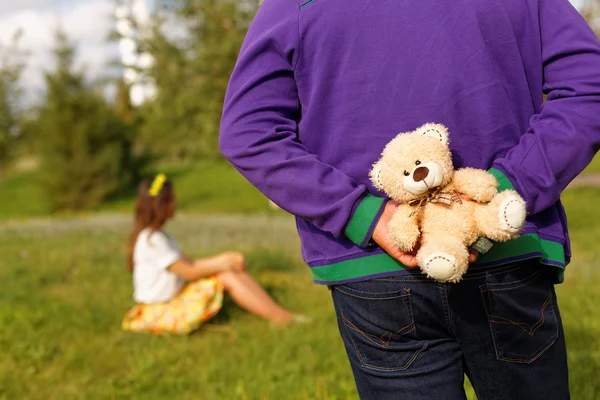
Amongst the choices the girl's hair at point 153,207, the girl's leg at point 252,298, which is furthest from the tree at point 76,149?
the girl's leg at point 252,298

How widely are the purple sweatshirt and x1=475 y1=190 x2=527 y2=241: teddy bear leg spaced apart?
0.07 metres

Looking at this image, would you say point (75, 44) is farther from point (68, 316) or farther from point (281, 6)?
point (281, 6)

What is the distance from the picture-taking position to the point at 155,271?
5.30 metres

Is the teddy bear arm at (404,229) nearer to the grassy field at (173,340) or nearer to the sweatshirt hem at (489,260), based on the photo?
the sweatshirt hem at (489,260)

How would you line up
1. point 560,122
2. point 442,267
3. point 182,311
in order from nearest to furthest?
point 442,267
point 560,122
point 182,311

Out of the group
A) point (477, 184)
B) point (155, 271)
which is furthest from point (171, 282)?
point (477, 184)

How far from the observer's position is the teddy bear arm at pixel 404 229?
1405mm

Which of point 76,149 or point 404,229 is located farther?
point 76,149

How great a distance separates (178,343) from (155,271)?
0.71 m

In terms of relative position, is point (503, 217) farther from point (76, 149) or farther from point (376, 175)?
point (76, 149)

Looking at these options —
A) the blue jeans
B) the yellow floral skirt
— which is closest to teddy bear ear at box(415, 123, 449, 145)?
the blue jeans

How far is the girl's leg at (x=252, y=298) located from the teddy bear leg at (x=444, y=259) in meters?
3.92

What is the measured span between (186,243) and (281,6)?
8597 mm

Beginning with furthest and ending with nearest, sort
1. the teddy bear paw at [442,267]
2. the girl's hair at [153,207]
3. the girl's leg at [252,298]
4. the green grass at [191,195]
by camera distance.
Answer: the green grass at [191,195] < the girl's hair at [153,207] < the girl's leg at [252,298] < the teddy bear paw at [442,267]
